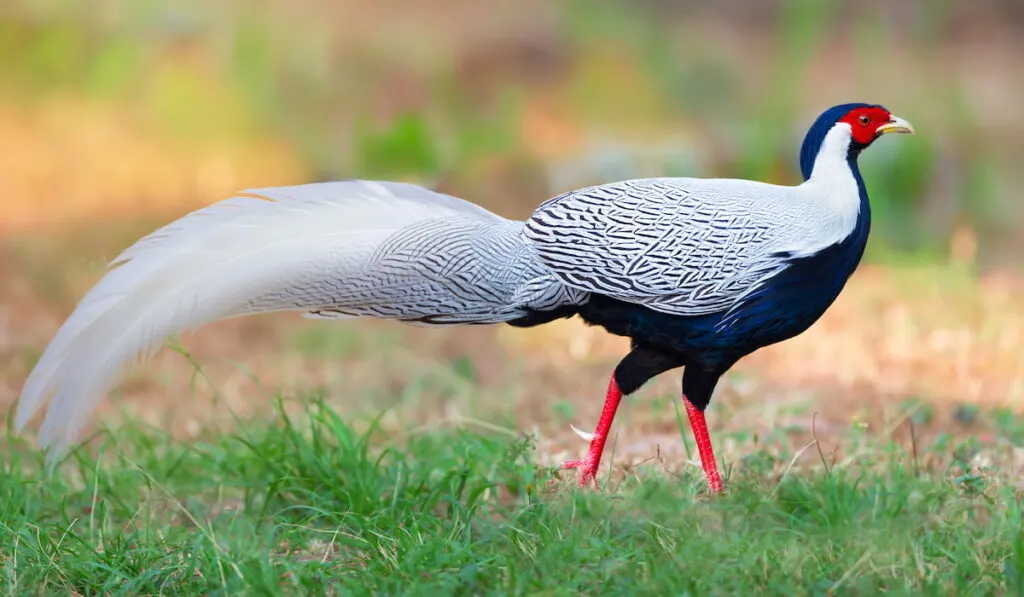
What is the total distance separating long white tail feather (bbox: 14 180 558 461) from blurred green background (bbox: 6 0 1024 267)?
354 cm

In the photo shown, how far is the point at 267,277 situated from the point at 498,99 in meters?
6.00

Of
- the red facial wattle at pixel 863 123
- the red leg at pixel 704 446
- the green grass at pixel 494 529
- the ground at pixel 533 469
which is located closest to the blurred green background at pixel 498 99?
the ground at pixel 533 469

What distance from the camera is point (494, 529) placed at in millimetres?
3062

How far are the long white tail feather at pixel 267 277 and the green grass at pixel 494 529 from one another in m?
0.41

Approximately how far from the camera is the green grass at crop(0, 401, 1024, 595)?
2.71 meters

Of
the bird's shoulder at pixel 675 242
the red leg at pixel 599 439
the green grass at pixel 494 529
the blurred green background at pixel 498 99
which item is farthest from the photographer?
the blurred green background at pixel 498 99

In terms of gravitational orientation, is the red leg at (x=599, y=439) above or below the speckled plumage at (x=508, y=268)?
below

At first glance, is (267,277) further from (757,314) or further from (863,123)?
(863,123)

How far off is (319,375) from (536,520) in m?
2.62

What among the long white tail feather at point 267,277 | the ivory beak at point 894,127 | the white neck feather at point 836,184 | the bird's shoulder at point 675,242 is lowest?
the long white tail feather at point 267,277

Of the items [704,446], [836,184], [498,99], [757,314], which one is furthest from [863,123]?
[498,99]

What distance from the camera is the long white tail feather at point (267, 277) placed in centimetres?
304

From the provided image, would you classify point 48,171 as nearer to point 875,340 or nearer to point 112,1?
point 112,1

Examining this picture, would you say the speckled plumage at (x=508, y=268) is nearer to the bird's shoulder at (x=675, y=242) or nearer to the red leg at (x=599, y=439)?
the bird's shoulder at (x=675, y=242)
